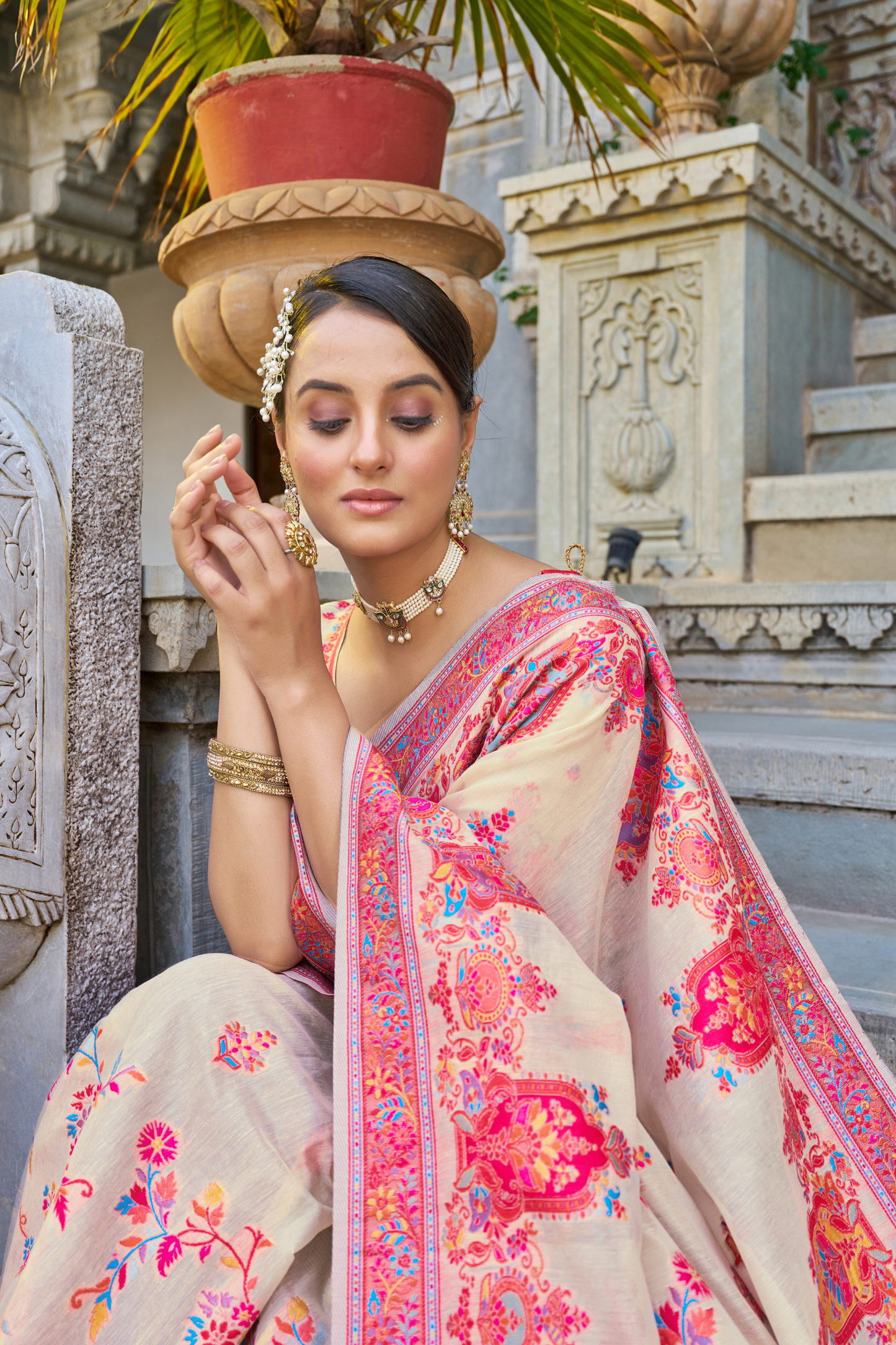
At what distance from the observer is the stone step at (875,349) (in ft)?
11.3

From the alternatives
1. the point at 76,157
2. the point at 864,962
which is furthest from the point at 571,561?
the point at 76,157

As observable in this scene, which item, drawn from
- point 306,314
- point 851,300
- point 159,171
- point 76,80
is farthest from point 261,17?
point 159,171

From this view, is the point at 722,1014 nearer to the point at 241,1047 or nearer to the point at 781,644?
the point at 241,1047

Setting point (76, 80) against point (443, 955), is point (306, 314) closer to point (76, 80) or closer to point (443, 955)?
point (443, 955)

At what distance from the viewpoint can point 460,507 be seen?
1270 millimetres

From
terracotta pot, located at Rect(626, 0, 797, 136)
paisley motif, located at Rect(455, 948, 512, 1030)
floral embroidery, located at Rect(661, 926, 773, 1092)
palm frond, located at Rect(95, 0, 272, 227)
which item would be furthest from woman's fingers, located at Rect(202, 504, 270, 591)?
terracotta pot, located at Rect(626, 0, 797, 136)

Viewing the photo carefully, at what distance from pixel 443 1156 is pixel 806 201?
9.97 feet

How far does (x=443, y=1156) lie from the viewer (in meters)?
0.88

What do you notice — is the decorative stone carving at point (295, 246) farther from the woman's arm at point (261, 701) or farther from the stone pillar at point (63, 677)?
the woman's arm at point (261, 701)

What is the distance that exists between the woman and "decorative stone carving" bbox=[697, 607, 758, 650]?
4.59 ft

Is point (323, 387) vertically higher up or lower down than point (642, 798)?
higher up

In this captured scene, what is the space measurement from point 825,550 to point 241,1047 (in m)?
2.32

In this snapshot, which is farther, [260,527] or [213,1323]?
[260,527]

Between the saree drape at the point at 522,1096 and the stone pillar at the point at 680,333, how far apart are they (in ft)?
6.62
